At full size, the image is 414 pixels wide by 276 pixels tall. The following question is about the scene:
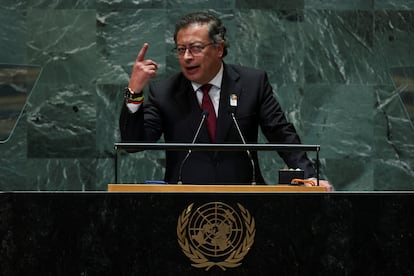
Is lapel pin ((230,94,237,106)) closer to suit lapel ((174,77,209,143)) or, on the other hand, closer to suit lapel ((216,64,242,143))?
suit lapel ((216,64,242,143))

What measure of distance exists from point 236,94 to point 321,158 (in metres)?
2.08

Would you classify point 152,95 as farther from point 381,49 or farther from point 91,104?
point 381,49

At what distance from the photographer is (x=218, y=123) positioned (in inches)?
179

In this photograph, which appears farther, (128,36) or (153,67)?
(128,36)

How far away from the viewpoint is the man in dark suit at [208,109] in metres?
4.50

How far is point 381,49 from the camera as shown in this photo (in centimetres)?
659

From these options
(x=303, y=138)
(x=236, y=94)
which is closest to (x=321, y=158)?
(x=303, y=138)

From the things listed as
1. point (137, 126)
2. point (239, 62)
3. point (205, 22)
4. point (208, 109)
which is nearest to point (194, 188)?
point (137, 126)
